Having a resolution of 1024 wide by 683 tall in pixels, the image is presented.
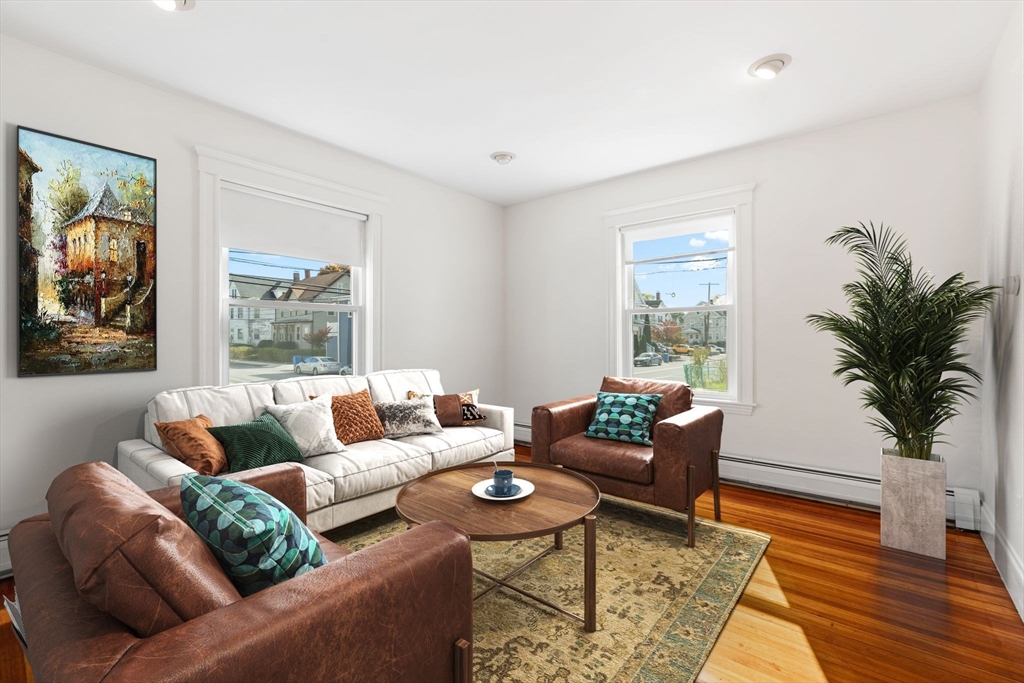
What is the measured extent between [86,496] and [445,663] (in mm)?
906

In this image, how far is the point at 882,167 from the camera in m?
3.30

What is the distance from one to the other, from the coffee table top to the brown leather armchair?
542 mm

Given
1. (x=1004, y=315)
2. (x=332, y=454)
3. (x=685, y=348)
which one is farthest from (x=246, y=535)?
(x=685, y=348)

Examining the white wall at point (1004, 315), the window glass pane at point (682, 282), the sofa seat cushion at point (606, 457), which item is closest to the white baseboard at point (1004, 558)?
the white wall at point (1004, 315)

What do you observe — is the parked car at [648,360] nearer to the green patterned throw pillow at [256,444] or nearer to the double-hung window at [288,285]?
the double-hung window at [288,285]

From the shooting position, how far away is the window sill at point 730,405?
384 cm

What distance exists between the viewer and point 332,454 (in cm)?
288

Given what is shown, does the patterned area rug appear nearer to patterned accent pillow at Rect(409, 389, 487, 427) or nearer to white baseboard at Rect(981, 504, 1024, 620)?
patterned accent pillow at Rect(409, 389, 487, 427)

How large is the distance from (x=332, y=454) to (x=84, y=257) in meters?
1.72

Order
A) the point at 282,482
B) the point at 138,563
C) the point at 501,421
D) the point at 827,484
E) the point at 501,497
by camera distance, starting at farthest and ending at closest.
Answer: the point at 501,421 < the point at 827,484 < the point at 501,497 < the point at 282,482 < the point at 138,563

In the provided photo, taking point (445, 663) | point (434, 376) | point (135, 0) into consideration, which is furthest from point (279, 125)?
point (445, 663)

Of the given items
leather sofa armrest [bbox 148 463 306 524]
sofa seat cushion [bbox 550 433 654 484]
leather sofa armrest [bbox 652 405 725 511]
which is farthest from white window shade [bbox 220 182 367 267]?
leather sofa armrest [bbox 652 405 725 511]

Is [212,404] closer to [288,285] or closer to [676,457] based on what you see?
[288,285]

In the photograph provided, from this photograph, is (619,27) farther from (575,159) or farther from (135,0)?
(135,0)
